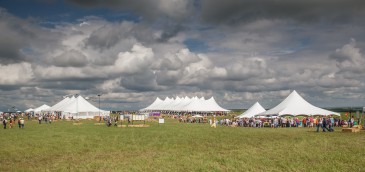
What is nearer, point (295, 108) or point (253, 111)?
point (295, 108)

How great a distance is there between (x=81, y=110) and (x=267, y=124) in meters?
42.5

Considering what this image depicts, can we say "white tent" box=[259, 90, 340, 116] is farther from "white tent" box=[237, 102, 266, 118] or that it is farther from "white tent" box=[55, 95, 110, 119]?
"white tent" box=[55, 95, 110, 119]

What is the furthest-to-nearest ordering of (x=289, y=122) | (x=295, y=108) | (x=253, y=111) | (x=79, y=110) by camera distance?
1. (x=79, y=110)
2. (x=253, y=111)
3. (x=295, y=108)
4. (x=289, y=122)

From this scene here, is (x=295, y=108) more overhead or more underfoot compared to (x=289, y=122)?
more overhead

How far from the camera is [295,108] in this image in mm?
47781

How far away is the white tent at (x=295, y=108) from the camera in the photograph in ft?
153

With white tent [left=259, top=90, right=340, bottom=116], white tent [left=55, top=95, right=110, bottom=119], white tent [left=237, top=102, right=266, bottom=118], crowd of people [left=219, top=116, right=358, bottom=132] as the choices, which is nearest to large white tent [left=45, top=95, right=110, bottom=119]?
white tent [left=55, top=95, right=110, bottom=119]

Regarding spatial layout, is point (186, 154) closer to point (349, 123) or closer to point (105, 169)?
point (105, 169)

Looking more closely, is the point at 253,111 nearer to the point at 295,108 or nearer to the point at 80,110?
the point at 295,108

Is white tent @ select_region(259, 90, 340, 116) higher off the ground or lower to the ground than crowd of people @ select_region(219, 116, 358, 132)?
higher

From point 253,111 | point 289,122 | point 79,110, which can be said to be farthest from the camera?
point 79,110

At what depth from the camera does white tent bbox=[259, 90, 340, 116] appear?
46.8 m

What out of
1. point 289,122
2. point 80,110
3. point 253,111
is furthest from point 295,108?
point 80,110

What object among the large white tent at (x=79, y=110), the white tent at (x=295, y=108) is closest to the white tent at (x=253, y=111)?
the white tent at (x=295, y=108)
